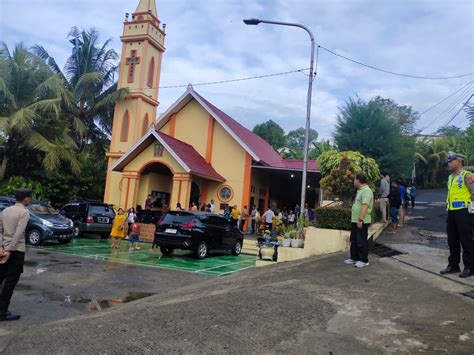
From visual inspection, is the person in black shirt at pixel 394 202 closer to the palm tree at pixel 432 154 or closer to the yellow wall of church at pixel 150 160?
the yellow wall of church at pixel 150 160

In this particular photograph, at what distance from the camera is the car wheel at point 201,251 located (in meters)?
14.3

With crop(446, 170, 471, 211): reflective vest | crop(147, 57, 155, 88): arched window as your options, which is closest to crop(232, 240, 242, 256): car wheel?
crop(446, 170, 471, 211): reflective vest

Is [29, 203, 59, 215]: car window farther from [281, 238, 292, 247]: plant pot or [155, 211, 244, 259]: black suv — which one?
[281, 238, 292, 247]: plant pot

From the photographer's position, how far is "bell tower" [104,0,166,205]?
27844 millimetres

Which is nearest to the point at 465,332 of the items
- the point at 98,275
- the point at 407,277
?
the point at 407,277

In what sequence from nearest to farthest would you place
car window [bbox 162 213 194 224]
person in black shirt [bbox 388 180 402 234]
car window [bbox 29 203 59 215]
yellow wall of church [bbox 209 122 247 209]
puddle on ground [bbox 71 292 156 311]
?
puddle on ground [bbox 71 292 156 311]
person in black shirt [bbox 388 180 402 234]
car window [bbox 162 213 194 224]
car window [bbox 29 203 59 215]
yellow wall of church [bbox 209 122 247 209]

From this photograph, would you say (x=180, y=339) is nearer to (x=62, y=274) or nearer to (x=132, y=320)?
(x=132, y=320)

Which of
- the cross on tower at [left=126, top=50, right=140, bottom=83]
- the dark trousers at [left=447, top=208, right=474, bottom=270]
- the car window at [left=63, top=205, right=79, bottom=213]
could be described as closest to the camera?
the dark trousers at [left=447, top=208, right=474, bottom=270]

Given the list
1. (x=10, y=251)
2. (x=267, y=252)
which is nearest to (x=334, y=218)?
(x=267, y=252)

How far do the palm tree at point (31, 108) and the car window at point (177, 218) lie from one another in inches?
486

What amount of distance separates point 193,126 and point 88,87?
868 cm

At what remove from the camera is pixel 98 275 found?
10.3 m

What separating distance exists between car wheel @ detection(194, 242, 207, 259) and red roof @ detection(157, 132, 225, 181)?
7.19 m

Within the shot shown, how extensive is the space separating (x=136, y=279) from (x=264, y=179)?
57.9 feet
